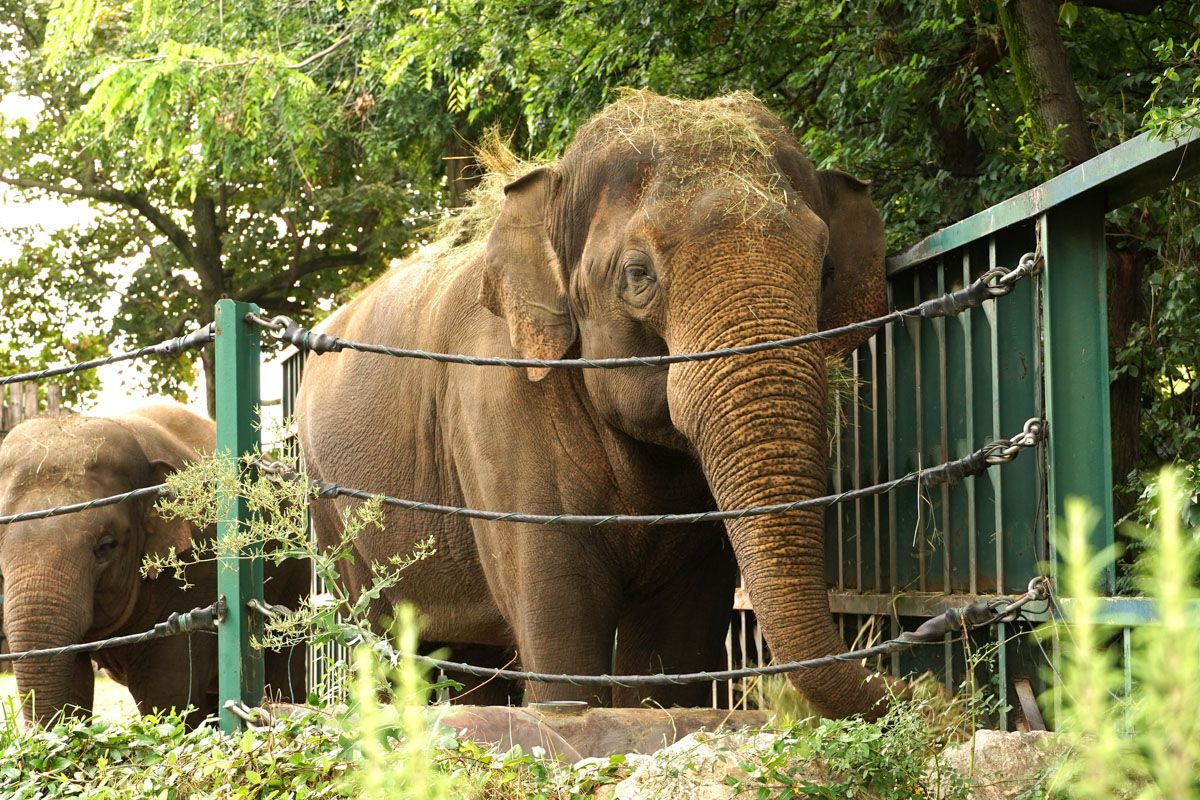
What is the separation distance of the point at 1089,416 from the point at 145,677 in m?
8.06

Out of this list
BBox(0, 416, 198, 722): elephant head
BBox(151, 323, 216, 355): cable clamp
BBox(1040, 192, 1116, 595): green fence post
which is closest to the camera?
BBox(1040, 192, 1116, 595): green fence post

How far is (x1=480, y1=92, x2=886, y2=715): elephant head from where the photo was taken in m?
4.69

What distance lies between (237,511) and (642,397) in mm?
1728

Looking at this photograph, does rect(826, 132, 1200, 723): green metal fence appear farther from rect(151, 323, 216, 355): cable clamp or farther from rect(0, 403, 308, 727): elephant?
rect(0, 403, 308, 727): elephant

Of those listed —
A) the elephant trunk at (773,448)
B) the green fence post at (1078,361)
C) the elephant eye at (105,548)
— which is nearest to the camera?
the green fence post at (1078,361)

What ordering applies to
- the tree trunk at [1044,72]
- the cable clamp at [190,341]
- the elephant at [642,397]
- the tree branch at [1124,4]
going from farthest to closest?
1. the tree trunk at [1044,72]
2. the tree branch at [1124,4]
3. the elephant at [642,397]
4. the cable clamp at [190,341]

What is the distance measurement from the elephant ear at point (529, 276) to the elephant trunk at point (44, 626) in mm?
4375

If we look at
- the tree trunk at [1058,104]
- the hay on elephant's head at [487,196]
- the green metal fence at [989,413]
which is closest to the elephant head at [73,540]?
the hay on elephant's head at [487,196]

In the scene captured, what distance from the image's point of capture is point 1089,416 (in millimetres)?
4238

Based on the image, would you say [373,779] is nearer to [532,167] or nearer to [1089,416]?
[1089,416]

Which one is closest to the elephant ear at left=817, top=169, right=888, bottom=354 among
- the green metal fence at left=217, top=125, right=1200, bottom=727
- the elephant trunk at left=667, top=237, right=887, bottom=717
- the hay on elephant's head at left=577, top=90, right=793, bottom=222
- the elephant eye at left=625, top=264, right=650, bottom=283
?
the green metal fence at left=217, top=125, right=1200, bottom=727

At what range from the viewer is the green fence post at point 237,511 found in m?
4.52

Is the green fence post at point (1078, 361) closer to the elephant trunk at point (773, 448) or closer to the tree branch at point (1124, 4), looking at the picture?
the elephant trunk at point (773, 448)

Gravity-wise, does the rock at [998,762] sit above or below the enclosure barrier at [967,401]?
below
